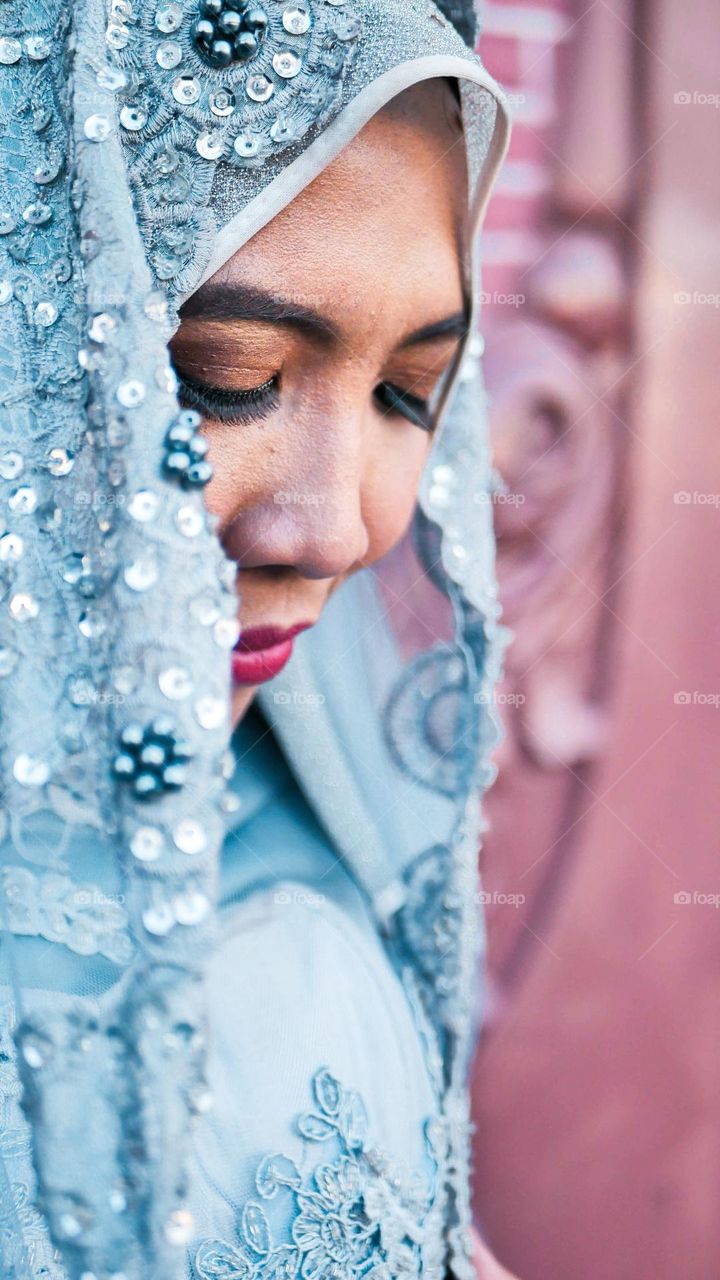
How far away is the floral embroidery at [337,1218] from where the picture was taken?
0.72 meters

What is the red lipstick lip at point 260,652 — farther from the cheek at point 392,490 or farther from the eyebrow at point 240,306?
the eyebrow at point 240,306

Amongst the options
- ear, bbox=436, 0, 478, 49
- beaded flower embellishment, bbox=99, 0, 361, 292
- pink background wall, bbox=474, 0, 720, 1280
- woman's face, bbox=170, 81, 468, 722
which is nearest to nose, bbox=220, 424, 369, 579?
woman's face, bbox=170, 81, 468, 722

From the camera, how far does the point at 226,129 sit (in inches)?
22.9

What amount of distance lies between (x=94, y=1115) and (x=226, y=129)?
1.84ft

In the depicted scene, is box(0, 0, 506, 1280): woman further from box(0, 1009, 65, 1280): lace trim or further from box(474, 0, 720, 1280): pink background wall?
box(474, 0, 720, 1280): pink background wall

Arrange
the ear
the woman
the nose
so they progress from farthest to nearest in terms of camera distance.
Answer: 1. the ear
2. the nose
3. the woman

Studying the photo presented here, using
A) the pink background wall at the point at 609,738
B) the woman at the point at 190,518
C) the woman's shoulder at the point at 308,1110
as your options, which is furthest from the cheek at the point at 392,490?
the pink background wall at the point at 609,738

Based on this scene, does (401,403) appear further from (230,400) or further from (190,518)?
(190,518)

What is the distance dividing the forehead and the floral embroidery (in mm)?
589

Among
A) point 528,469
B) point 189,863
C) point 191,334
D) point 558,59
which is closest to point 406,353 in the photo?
point 191,334

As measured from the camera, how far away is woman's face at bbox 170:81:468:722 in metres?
0.60

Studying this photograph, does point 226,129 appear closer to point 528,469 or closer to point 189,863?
point 189,863

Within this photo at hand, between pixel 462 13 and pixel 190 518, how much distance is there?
519mm

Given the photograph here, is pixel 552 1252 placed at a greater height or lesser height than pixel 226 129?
lesser
